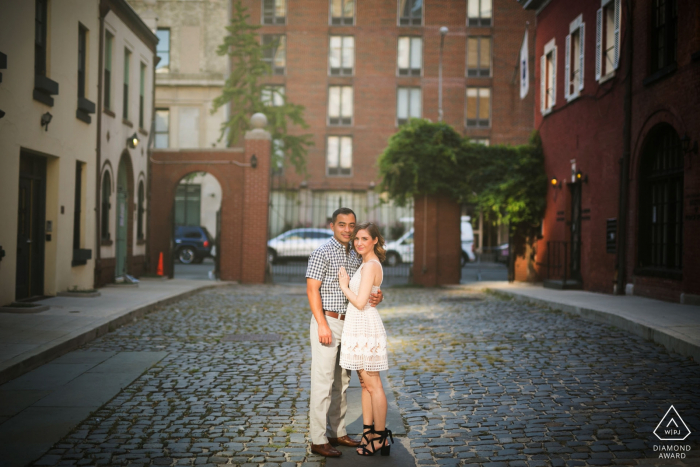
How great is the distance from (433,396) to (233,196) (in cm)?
1585

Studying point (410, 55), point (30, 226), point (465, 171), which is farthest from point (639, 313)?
point (410, 55)

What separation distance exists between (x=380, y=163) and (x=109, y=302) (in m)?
10.9

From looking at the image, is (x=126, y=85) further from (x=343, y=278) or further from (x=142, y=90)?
(x=343, y=278)

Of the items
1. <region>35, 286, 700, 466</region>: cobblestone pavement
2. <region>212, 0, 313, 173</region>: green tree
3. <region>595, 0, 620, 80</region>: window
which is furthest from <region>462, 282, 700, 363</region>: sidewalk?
<region>212, 0, 313, 173</region>: green tree

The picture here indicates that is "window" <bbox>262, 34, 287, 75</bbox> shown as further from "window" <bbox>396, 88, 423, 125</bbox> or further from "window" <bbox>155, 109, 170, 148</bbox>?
"window" <bbox>155, 109, 170, 148</bbox>

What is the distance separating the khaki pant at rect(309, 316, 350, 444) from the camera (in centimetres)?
466

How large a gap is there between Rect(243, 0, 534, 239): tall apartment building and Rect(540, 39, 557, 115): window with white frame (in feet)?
70.2

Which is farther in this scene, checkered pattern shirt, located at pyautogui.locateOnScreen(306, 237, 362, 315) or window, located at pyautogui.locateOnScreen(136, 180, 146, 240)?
window, located at pyautogui.locateOnScreen(136, 180, 146, 240)

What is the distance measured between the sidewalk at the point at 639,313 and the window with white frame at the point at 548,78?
624 cm

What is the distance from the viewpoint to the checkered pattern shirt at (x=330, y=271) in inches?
187

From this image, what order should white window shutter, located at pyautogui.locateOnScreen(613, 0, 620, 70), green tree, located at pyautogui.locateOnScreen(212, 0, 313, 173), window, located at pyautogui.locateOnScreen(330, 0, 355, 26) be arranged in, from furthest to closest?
window, located at pyautogui.locateOnScreen(330, 0, 355, 26) < green tree, located at pyautogui.locateOnScreen(212, 0, 313, 173) < white window shutter, located at pyautogui.locateOnScreen(613, 0, 620, 70)

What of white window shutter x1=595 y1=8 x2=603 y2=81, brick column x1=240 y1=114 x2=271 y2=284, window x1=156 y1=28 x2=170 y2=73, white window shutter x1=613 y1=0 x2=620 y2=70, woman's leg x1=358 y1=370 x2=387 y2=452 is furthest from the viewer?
window x1=156 y1=28 x2=170 y2=73

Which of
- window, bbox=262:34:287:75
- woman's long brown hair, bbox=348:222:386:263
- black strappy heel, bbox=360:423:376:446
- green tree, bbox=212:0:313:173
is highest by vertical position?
window, bbox=262:34:287:75

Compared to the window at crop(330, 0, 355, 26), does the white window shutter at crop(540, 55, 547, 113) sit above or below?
below
